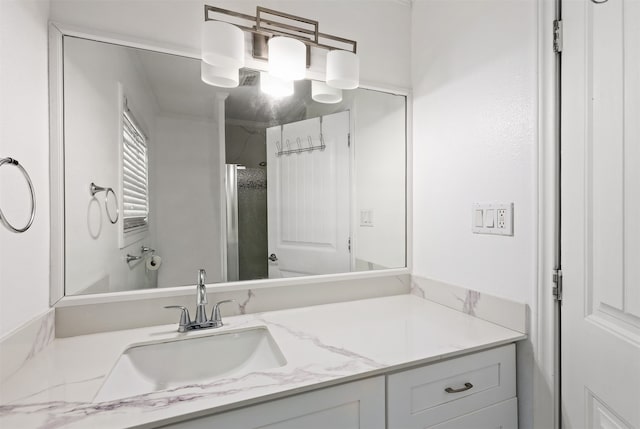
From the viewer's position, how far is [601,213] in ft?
2.89

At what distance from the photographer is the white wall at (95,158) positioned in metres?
1.10

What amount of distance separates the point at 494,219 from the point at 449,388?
1.94 feet

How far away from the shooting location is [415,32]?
1.62m

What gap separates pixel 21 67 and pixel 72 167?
1.03 ft

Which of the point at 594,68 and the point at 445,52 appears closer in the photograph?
the point at 594,68

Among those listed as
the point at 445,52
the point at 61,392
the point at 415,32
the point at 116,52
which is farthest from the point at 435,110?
the point at 61,392

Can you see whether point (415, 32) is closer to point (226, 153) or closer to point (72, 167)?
point (226, 153)

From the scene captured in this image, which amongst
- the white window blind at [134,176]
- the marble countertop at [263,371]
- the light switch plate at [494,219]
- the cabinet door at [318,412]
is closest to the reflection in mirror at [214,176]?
the white window blind at [134,176]

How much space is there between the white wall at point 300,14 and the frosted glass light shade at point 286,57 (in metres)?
0.13

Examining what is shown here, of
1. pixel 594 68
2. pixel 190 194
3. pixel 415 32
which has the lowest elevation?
pixel 190 194

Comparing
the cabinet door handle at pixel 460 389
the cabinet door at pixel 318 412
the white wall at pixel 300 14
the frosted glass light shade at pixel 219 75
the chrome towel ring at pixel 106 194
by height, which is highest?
the white wall at pixel 300 14

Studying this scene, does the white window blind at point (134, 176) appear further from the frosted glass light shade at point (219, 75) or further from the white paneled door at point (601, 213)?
the white paneled door at point (601, 213)

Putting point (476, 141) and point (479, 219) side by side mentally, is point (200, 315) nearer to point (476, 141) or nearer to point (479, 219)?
point (479, 219)

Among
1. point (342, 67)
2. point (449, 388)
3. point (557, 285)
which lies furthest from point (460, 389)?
point (342, 67)
